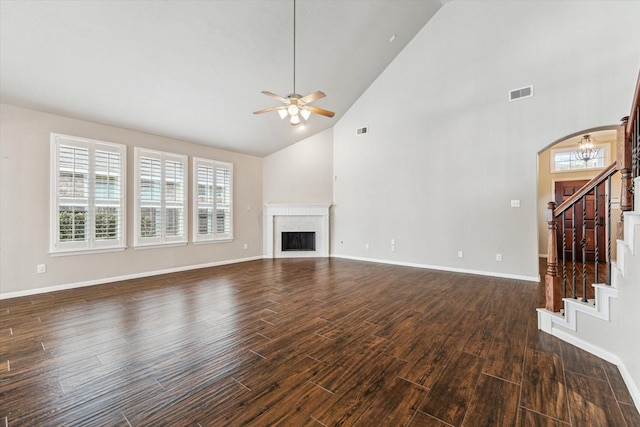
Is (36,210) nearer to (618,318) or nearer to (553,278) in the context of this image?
(553,278)

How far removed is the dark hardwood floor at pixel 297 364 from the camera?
161 centimetres

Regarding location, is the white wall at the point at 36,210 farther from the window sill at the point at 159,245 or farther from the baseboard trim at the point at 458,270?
the baseboard trim at the point at 458,270

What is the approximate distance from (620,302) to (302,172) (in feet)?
21.1

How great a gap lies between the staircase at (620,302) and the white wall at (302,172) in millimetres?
5401

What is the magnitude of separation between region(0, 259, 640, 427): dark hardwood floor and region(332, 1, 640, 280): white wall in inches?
68.1

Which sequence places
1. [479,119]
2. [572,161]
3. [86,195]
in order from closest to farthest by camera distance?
[86,195] → [479,119] → [572,161]

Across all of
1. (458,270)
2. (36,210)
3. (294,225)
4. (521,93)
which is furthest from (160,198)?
(521,93)

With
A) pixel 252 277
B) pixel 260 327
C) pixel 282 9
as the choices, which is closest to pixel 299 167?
pixel 252 277

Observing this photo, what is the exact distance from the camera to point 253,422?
154 cm

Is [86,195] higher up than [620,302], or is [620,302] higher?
[86,195]

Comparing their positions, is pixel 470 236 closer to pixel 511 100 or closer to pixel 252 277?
pixel 511 100

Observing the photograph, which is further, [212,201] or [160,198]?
[212,201]

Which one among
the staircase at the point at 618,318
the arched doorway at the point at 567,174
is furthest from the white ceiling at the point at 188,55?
the arched doorway at the point at 567,174

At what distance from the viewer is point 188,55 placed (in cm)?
373
